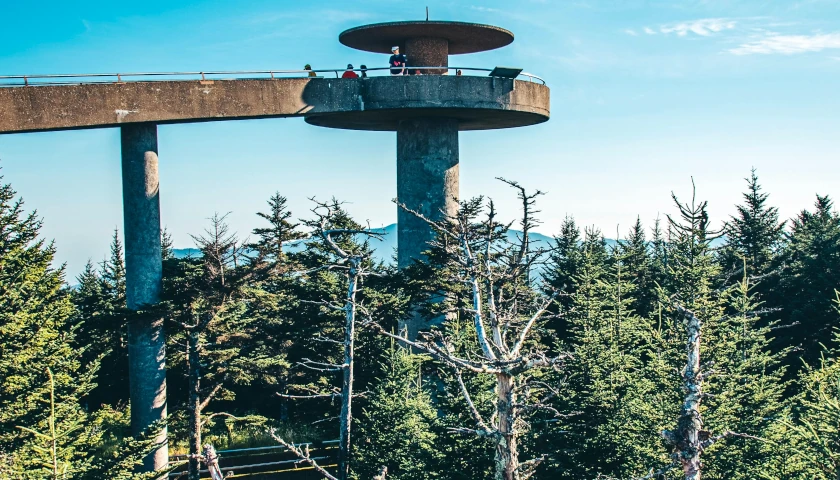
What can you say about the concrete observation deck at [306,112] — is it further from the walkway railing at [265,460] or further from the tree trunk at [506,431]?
the tree trunk at [506,431]

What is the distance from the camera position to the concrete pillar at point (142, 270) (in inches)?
1006

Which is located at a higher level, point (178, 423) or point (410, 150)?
point (410, 150)

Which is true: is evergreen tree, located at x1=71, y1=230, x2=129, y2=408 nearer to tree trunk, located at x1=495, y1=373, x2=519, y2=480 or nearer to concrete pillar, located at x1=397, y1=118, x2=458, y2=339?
concrete pillar, located at x1=397, y1=118, x2=458, y2=339

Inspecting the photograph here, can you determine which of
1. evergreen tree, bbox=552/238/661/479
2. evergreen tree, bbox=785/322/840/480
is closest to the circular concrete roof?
evergreen tree, bbox=552/238/661/479

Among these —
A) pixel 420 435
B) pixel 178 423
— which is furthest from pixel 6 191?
pixel 420 435

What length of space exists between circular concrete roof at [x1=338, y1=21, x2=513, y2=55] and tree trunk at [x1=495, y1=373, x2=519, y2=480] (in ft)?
63.7

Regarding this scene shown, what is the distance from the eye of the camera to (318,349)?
86.7 ft

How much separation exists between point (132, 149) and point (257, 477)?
11.9m

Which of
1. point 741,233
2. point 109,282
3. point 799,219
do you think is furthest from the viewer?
point 109,282

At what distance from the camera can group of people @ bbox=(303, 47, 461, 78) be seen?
29.0 m

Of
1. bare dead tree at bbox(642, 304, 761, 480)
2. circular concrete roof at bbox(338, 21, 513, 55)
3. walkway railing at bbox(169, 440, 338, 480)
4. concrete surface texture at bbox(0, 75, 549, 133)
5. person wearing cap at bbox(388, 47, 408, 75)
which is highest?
circular concrete roof at bbox(338, 21, 513, 55)

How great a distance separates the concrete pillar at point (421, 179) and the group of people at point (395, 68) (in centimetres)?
206

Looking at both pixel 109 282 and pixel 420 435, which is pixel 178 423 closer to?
pixel 420 435

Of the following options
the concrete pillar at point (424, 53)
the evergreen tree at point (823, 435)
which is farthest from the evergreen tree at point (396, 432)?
the concrete pillar at point (424, 53)
